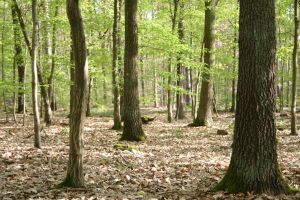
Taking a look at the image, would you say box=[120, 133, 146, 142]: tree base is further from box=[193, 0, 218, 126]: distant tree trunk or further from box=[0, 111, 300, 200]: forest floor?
box=[193, 0, 218, 126]: distant tree trunk

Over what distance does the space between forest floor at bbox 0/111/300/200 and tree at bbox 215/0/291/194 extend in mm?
343

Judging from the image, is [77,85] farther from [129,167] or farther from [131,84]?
[131,84]

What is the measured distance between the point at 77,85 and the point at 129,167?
335 cm

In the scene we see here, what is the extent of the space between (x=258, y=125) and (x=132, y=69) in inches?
295

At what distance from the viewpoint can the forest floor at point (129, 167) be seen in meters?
6.67

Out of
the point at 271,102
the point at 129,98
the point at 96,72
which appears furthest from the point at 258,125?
the point at 96,72

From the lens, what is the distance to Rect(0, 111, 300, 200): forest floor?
667 cm

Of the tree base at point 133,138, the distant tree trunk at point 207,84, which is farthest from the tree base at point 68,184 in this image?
the distant tree trunk at point 207,84

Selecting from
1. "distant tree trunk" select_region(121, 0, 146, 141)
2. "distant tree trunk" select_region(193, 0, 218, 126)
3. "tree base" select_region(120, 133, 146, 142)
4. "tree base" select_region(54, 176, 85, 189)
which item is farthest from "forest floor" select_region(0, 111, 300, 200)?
"distant tree trunk" select_region(193, 0, 218, 126)

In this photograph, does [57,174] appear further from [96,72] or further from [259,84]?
[96,72]

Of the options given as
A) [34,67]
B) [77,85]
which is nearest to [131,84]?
[34,67]

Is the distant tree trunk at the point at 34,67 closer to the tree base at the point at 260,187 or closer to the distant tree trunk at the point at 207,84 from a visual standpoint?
the tree base at the point at 260,187

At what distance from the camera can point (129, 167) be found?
8.91m

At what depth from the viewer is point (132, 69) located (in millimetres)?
13016
